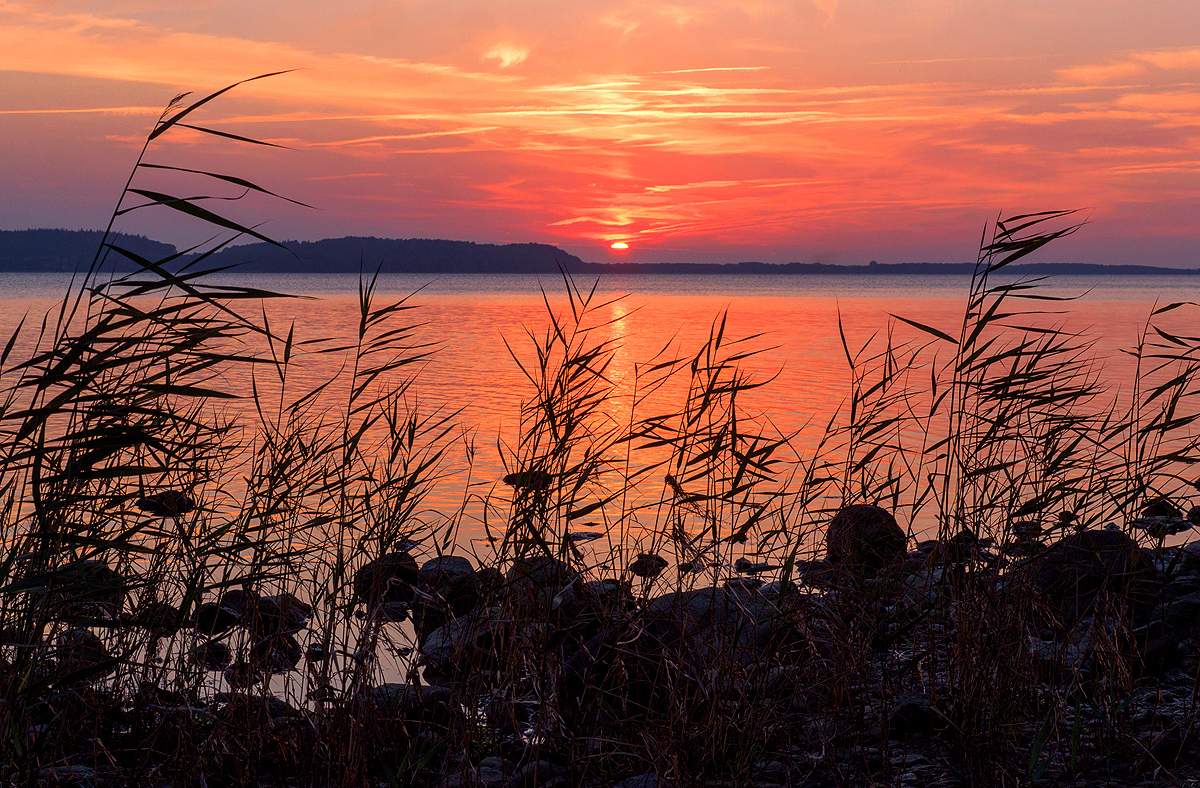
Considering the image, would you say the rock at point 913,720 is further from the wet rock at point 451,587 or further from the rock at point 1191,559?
the rock at point 1191,559

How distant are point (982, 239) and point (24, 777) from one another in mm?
6213

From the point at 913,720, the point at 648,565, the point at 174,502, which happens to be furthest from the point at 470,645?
the point at 913,720

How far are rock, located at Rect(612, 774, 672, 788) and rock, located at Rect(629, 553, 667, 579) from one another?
1.34 meters

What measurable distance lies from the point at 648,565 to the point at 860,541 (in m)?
1.69

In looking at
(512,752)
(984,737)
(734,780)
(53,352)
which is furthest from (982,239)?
(53,352)

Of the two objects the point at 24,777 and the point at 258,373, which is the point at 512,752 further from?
the point at 258,373

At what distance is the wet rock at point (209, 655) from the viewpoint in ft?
16.7

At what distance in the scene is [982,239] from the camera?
6.06 m

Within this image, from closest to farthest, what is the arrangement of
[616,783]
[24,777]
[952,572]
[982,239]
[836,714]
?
[24,777], [616,783], [836,714], [952,572], [982,239]

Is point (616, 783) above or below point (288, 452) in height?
below

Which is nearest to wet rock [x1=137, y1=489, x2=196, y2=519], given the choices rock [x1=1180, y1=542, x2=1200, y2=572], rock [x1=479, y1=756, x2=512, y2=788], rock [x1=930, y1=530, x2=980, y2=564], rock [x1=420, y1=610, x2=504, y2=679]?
rock [x1=420, y1=610, x2=504, y2=679]

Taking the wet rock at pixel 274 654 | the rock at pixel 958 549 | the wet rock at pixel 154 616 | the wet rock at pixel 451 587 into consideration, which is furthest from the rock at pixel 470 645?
the rock at pixel 958 549

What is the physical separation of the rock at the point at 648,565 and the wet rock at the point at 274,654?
215 centimetres

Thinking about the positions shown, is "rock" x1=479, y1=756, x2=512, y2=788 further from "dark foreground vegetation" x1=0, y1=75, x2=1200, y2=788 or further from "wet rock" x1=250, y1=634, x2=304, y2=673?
"wet rock" x1=250, y1=634, x2=304, y2=673
